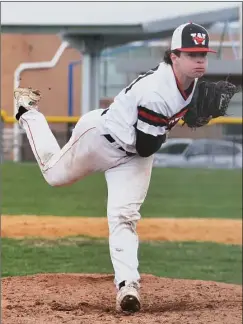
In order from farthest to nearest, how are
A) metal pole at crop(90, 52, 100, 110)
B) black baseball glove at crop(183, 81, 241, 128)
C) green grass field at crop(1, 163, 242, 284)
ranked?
metal pole at crop(90, 52, 100, 110), green grass field at crop(1, 163, 242, 284), black baseball glove at crop(183, 81, 241, 128)

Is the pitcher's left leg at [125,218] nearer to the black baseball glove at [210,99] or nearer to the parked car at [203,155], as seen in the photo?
the black baseball glove at [210,99]

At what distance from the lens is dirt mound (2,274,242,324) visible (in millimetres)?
3779

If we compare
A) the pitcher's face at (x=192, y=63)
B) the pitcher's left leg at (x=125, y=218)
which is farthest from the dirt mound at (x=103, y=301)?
the pitcher's face at (x=192, y=63)

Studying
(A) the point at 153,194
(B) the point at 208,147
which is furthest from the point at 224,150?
(A) the point at 153,194

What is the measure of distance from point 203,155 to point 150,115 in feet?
46.1

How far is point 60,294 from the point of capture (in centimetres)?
455

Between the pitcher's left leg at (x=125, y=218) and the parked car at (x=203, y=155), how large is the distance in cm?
1285

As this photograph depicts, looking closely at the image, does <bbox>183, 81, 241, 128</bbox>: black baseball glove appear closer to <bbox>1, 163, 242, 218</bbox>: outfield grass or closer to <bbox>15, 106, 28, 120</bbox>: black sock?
<bbox>15, 106, 28, 120</bbox>: black sock

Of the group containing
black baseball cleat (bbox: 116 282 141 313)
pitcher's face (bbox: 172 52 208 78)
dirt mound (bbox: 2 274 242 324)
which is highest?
pitcher's face (bbox: 172 52 208 78)

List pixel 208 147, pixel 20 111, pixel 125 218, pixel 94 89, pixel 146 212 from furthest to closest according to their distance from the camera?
1. pixel 208 147
2. pixel 94 89
3. pixel 146 212
4. pixel 20 111
5. pixel 125 218

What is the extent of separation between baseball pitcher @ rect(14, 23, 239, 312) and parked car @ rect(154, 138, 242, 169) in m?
12.8

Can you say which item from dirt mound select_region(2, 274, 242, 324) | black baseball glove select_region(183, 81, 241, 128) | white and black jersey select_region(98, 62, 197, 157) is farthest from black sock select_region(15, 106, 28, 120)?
dirt mound select_region(2, 274, 242, 324)

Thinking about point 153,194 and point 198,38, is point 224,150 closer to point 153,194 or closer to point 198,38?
point 153,194

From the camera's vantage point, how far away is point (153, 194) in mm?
14094
